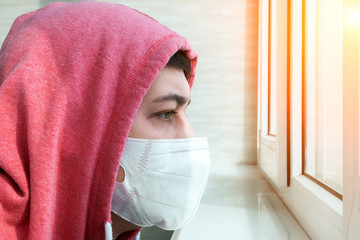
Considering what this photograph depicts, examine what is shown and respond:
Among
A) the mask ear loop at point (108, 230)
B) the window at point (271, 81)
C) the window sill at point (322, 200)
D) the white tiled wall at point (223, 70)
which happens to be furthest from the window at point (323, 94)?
the white tiled wall at point (223, 70)

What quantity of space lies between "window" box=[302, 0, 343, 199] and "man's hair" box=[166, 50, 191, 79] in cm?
37

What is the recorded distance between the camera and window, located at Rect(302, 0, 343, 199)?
2.77ft

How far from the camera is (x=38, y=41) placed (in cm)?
66

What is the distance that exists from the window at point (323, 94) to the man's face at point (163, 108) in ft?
1.28

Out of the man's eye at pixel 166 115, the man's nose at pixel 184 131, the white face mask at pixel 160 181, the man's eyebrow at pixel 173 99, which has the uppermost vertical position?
the man's eyebrow at pixel 173 99

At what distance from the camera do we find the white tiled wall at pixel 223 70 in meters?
2.48

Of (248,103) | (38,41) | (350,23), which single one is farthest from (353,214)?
(248,103)

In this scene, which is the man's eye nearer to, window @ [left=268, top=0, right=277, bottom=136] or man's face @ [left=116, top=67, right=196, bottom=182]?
man's face @ [left=116, top=67, right=196, bottom=182]

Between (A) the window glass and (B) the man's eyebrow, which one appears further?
(A) the window glass

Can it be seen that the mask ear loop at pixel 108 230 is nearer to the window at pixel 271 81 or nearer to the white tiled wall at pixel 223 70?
the window at pixel 271 81

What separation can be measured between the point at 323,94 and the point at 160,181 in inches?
23.8

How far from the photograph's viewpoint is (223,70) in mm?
2502

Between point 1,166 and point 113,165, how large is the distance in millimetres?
196

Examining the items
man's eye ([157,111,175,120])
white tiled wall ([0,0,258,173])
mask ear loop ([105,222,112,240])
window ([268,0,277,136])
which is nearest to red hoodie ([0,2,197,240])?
mask ear loop ([105,222,112,240])
